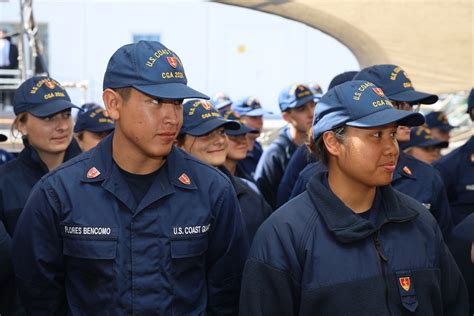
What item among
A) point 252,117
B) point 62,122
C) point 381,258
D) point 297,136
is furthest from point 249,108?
point 381,258

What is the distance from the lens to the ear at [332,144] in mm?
3018

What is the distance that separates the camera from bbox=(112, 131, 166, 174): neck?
312 cm

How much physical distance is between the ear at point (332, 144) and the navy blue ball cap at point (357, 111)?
0.09 ft

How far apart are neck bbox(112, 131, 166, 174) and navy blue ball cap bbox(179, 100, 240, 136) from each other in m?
1.44

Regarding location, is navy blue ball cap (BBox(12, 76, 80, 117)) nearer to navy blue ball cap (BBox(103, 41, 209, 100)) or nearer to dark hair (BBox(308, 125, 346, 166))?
navy blue ball cap (BBox(103, 41, 209, 100))

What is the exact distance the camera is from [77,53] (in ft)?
49.4

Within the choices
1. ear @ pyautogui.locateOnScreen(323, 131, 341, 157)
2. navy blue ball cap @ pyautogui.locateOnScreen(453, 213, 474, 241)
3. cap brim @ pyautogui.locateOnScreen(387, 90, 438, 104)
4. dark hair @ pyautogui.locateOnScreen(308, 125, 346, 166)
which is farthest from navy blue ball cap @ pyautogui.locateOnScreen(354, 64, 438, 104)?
ear @ pyautogui.locateOnScreen(323, 131, 341, 157)

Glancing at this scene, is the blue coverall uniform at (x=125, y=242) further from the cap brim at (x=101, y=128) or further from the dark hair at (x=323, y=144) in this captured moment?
the cap brim at (x=101, y=128)

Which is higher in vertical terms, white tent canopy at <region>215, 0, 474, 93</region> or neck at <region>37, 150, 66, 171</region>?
white tent canopy at <region>215, 0, 474, 93</region>

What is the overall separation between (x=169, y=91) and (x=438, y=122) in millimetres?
5717

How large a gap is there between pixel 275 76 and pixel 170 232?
1198 centimetres

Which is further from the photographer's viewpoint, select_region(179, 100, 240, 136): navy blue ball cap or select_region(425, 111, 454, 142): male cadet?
select_region(425, 111, 454, 142): male cadet

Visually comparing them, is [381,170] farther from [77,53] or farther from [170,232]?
[77,53]

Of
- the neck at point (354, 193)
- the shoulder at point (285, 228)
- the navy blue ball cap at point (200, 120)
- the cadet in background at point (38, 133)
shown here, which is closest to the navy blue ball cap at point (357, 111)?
the neck at point (354, 193)
